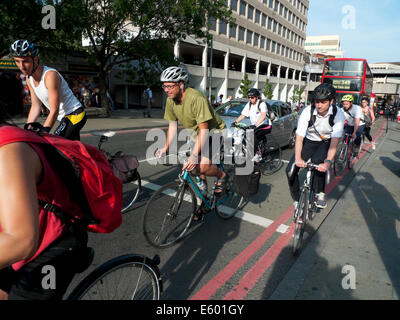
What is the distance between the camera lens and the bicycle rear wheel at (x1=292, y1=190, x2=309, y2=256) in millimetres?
3277

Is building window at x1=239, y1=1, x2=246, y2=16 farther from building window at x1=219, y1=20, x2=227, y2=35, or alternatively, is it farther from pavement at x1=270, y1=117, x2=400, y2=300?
pavement at x1=270, y1=117, x2=400, y2=300

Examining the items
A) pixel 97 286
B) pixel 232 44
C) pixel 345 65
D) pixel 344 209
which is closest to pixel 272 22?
pixel 232 44

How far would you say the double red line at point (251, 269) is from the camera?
102 inches

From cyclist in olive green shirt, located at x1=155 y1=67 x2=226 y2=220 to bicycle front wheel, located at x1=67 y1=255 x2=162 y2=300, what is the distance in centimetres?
158

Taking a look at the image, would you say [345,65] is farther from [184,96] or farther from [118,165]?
[118,165]

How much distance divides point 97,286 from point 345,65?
20.5 m

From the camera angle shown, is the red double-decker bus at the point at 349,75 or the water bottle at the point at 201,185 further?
the red double-decker bus at the point at 349,75

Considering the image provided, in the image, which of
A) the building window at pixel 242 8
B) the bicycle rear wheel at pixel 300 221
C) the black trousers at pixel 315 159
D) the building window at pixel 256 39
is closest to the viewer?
the bicycle rear wheel at pixel 300 221

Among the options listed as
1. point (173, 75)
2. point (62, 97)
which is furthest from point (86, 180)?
point (62, 97)

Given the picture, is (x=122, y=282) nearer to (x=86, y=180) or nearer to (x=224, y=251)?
(x=86, y=180)

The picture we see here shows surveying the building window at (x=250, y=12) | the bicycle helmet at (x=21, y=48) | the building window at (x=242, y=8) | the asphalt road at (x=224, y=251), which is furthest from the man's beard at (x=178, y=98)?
the building window at (x=250, y=12)

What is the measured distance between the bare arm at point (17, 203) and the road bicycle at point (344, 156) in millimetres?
7139

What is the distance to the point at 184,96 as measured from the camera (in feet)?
11.0

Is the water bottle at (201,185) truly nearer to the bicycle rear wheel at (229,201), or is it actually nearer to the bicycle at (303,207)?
the bicycle rear wheel at (229,201)
